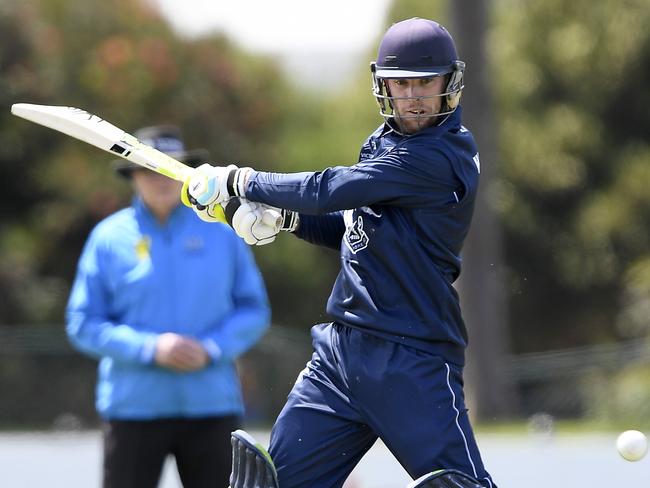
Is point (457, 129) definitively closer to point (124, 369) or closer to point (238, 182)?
point (238, 182)

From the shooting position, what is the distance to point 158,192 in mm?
6117

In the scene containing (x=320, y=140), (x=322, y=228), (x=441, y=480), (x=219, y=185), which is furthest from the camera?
(x=320, y=140)

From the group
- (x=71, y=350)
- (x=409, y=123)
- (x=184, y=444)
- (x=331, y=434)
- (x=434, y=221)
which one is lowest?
(x=71, y=350)

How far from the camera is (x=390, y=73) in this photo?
4.45m

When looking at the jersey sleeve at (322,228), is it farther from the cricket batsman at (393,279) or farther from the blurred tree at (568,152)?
the blurred tree at (568,152)

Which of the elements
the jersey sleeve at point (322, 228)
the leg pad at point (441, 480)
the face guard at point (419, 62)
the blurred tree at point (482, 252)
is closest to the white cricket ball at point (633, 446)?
the leg pad at point (441, 480)

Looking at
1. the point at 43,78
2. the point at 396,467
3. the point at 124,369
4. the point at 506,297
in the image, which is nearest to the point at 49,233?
the point at 43,78

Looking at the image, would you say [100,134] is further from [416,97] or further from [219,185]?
[416,97]

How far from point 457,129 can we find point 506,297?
61.7ft

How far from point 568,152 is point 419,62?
1882 centimetres

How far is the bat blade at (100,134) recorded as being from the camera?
5042 millimetres

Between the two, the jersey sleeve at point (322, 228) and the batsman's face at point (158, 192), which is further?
the batsman's face at point (158, 192)

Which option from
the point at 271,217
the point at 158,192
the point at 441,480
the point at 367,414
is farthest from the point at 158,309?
the point at 441,480

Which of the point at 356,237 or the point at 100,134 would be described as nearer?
the point at 356,237
